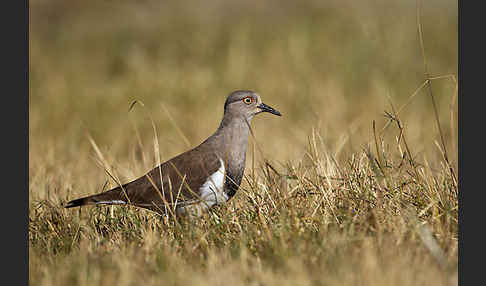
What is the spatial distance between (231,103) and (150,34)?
6759 mm

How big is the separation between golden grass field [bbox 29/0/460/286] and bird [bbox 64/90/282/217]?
0.12 m

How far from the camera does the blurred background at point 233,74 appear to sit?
835 centimetres

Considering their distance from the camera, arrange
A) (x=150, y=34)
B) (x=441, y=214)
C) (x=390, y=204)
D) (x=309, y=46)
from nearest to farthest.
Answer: (x=441, y=214) < (x=390, y=204) < (x=309, y=46) < (x=150, y=34)

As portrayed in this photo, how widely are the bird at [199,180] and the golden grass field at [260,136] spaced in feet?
0.40

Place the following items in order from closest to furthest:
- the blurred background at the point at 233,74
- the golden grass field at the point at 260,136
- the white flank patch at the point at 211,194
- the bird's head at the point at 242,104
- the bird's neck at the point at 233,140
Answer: the golden grass field at the point at 260,136, the white flank patch at the point at 211,194, the bird's neck at the point at 233,140, the bird's head at the point at 242,104, the blurred background at the point at 233,74

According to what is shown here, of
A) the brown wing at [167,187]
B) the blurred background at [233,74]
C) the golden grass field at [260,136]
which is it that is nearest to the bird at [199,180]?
the brown wing at [167,187]

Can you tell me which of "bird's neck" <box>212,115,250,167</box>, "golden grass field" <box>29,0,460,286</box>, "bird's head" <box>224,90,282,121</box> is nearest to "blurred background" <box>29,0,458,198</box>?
"golden grass field" <box>29,0,460,286</box>

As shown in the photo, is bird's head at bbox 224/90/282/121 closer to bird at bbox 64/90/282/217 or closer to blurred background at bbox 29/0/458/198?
bird at bbox 64/90/282/217

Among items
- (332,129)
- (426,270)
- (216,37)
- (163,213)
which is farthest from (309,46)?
(426,270)

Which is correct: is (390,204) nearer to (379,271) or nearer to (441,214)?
(441,214)

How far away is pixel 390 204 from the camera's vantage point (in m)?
3.69

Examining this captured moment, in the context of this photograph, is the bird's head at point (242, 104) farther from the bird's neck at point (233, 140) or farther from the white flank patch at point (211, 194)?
the white flank patch at point (211, 194)

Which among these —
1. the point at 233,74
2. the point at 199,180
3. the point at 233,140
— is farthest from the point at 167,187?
the point at 233,74

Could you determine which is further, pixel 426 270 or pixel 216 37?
pixel 216 37
